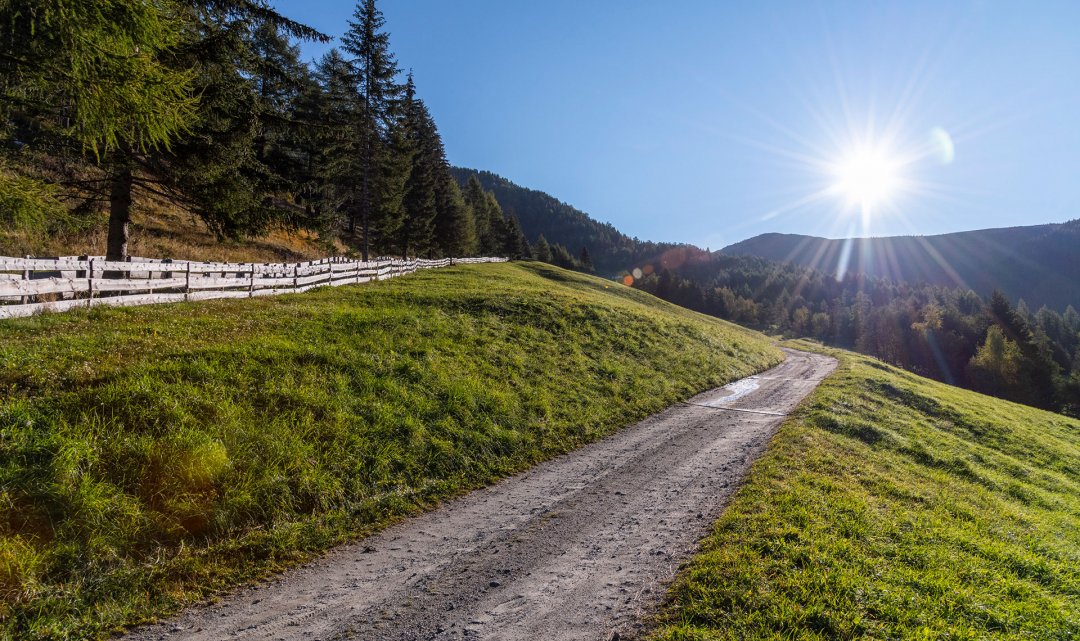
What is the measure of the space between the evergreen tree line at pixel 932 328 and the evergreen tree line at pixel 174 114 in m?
74.3

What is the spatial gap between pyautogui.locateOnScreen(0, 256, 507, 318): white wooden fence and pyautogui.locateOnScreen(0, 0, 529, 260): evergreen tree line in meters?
1.51

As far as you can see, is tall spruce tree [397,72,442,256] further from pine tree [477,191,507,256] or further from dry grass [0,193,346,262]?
Result: pine tree [477,191,507,256]

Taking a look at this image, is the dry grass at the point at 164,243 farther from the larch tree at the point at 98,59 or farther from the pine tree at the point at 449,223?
the pine tree at the point at 449,223

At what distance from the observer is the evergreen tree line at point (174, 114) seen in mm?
6238

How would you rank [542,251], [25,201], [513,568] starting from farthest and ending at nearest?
[542,251] → [25,201] → [513,568]

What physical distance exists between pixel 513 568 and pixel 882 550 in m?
4.82

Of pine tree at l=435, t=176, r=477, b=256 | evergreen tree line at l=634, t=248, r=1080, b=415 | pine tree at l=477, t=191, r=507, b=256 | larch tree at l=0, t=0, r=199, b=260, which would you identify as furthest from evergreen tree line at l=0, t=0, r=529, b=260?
evergreen tree line at l=634, t=248, r=1080, b=415

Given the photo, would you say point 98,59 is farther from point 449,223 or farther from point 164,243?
point 449,223

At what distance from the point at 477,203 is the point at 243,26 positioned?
63051 mm

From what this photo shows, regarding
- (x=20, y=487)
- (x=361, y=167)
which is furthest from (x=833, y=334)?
(x=20, y=487)

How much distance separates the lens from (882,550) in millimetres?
5797

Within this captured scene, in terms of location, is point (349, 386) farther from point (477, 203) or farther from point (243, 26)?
point (477, 203)

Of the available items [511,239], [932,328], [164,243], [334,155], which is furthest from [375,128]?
[932,328]

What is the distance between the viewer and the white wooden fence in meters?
9.49
